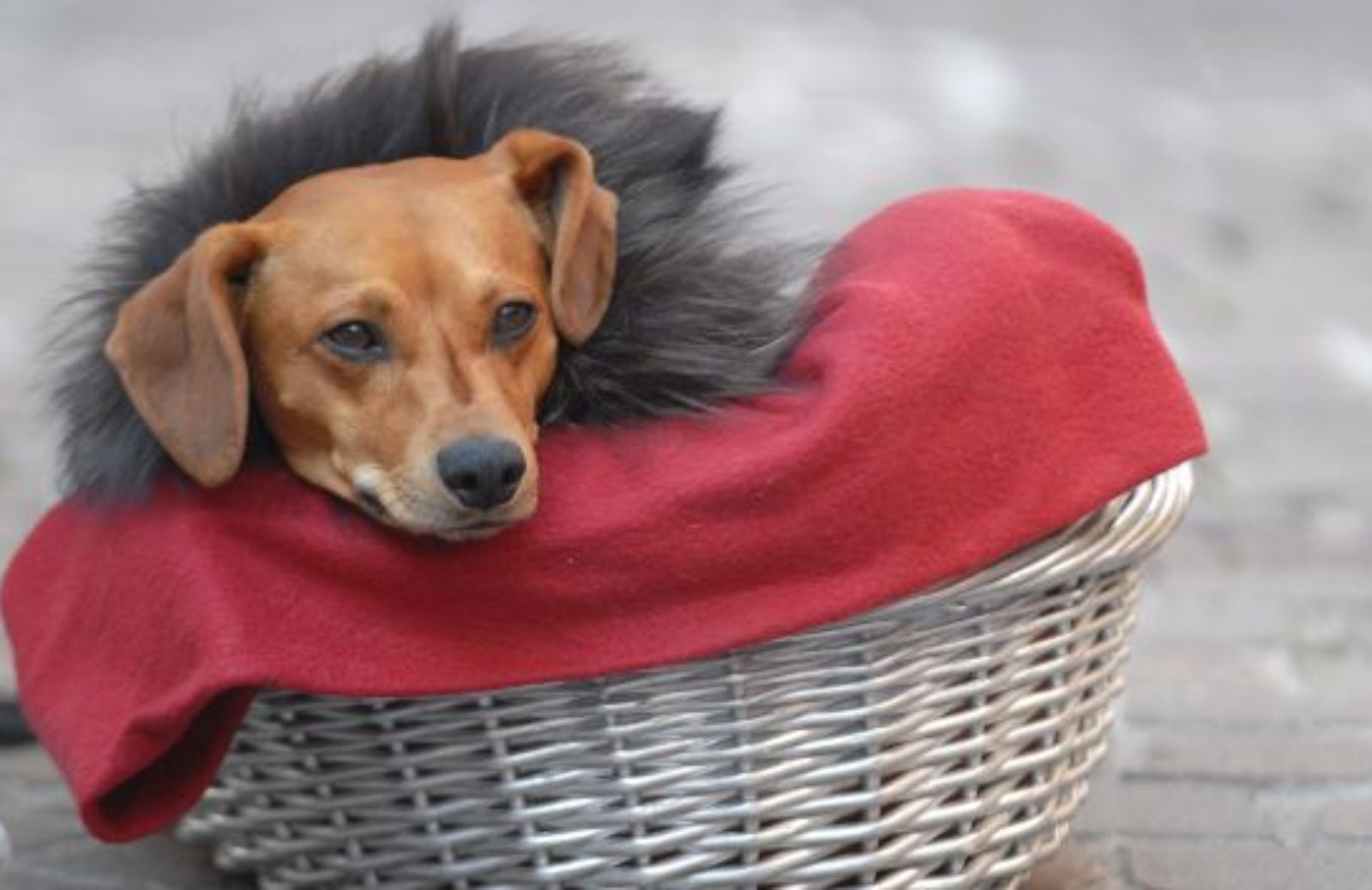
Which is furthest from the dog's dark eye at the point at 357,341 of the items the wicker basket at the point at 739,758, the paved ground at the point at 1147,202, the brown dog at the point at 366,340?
the paved ground at the point at 1147,202

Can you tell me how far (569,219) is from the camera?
248 centimetres

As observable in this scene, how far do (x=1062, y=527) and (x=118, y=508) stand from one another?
3.07ft

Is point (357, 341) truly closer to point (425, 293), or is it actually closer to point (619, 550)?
point (425, 293)

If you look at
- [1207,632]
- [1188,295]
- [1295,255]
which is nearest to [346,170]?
[1207,632]

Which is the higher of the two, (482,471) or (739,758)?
(482,471)

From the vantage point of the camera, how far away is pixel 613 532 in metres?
2.31

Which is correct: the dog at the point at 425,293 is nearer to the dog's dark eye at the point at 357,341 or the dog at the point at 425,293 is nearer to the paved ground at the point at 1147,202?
the dog's dark eye at the point at 357,341

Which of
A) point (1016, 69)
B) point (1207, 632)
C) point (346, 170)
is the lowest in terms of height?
point (1016, 69)

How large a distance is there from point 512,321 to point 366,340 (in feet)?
0.49

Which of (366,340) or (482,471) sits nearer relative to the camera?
(482,471)

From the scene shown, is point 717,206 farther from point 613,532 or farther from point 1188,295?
point 1188,295

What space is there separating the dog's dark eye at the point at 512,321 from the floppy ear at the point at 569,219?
43 millimetres

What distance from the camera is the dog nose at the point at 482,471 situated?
2254mm

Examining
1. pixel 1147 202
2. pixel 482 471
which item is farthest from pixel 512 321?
pixel 1147 202
